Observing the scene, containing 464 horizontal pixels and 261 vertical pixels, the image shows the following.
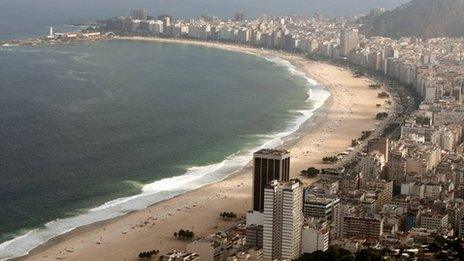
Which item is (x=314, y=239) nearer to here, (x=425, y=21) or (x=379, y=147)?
(x=379, y=147)

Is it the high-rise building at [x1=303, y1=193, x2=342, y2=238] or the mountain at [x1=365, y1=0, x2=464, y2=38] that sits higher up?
the mountain at [x1=365, y1=0, x2=464, y2=38]

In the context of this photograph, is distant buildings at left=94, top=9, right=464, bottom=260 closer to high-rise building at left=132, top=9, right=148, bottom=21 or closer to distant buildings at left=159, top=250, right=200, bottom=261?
distant buildings at left=159, top=250, right=200, bottom=261

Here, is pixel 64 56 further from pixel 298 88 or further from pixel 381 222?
pixel 381 222

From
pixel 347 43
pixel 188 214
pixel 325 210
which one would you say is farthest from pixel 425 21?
pixel 325 210

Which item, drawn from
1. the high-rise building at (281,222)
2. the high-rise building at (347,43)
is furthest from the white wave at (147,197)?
the high-rise building at (347,43)

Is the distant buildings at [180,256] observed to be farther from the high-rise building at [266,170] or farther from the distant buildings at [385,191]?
the high-rise building at [266,170]

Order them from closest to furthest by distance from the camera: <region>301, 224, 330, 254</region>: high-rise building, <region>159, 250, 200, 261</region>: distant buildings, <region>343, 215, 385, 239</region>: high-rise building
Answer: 1. <region>159, 250, 200, 261</region>: distant buildings
2. <region>301, 224, 330, 254</region>: high-rise building
3. <region>343, 215, 385, 239</region>: high-rise building

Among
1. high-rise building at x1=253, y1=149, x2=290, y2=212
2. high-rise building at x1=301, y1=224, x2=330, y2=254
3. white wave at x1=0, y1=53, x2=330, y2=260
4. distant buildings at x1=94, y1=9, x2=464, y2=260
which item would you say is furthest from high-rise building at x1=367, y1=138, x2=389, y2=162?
high-rise building at x1=301, y1=224, x2=330, y2=254

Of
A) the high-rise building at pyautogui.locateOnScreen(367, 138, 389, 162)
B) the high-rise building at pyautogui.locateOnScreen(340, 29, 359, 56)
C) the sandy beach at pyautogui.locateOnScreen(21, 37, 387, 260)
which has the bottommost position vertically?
the sandy beach at pyautogui.locateOnScreen(21, 37, 387, 260)

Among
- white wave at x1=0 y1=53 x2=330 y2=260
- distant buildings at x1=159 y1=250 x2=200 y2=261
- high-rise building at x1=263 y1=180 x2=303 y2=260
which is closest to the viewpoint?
distant buildings at x1=159 y1=250 x2=200 y2=261

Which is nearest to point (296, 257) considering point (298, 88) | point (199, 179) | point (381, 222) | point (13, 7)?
point (381, 222)
